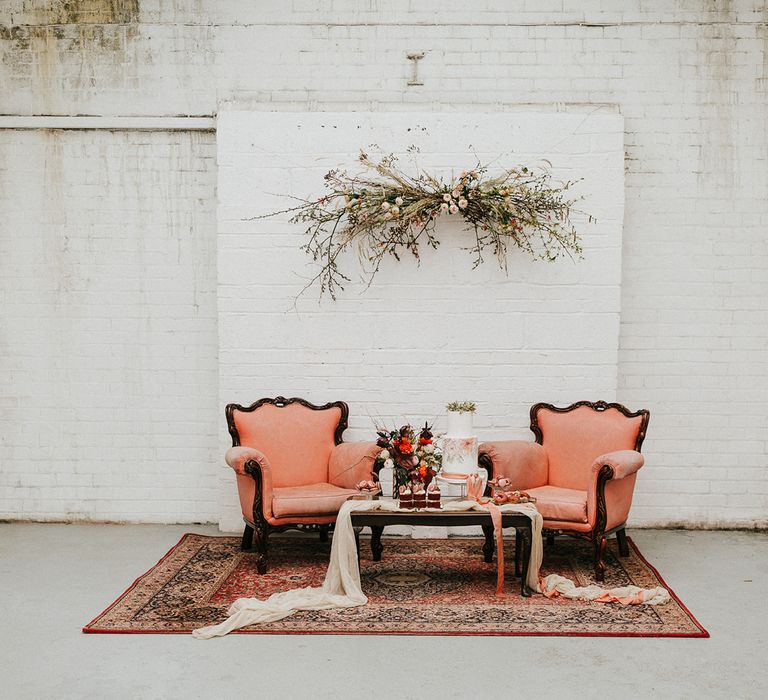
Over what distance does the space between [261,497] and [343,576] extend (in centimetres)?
75

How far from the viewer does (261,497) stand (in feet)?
16.5

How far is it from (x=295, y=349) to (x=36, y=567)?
211 cm

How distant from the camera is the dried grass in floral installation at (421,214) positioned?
5.66 meters

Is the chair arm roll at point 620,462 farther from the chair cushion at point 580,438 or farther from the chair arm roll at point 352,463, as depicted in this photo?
the chair arm roll at point 352,463

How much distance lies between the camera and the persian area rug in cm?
413

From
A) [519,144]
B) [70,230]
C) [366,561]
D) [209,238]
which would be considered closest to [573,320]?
[519,144]

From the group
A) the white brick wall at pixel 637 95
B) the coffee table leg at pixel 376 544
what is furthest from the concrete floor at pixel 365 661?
the white brick wall at pixel 637 95

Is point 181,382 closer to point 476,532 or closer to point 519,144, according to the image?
point 476,532

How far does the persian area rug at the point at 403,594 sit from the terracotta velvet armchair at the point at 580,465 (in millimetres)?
329

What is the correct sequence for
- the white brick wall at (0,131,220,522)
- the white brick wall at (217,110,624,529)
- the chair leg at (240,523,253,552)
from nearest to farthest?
the chair leg at (240,523,253,552), the white brick wall at (217,110,624,529), the white brick wall at (0,131,220,522)

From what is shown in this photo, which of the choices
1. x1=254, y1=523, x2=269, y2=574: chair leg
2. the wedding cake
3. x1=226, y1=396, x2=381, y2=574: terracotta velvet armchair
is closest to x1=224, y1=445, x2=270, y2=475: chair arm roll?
→ x1=226, y1=396, x2=381, y2=574: terracotta velvet armchair

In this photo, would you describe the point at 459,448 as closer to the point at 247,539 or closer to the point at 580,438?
the point at 580,438

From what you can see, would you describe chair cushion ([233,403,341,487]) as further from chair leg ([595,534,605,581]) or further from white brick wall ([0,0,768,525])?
chair leg ([595,534,605,581])

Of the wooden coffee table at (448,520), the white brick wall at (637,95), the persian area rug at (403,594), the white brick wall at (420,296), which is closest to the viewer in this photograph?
the persian area rug at (403,594)
